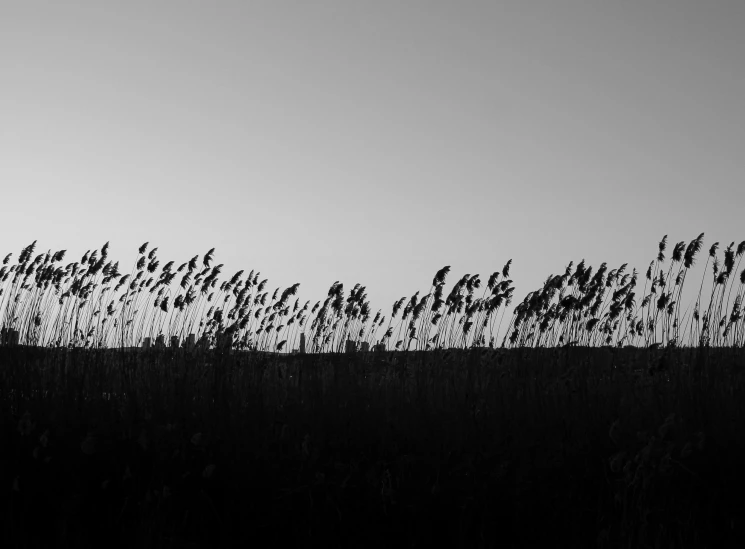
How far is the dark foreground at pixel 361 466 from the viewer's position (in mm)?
4969

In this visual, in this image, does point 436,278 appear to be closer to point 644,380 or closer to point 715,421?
point 644,380

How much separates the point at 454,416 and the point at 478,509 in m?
1.18

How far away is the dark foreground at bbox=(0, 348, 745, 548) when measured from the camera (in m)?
4.97

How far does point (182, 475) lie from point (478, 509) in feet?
6.92

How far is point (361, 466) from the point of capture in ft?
18.5

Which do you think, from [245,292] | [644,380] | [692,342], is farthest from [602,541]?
[245,292]

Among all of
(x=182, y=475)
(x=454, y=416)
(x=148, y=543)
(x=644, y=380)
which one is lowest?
(x=148, y=543)

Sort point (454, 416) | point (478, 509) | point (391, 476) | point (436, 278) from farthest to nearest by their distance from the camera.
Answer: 1. point (436, 278)
2. point (454, 416)
3. point (391, 476)
4. point (478, 509)

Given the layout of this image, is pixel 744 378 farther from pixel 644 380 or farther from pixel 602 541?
pixel 602 541

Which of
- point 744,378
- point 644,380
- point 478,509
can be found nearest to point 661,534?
point 478,509

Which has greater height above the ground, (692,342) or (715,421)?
(692,342)

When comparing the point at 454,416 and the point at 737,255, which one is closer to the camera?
the point at 454,416

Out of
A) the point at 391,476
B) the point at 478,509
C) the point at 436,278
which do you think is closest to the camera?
the point at 478,509

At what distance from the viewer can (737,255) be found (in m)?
7.18
